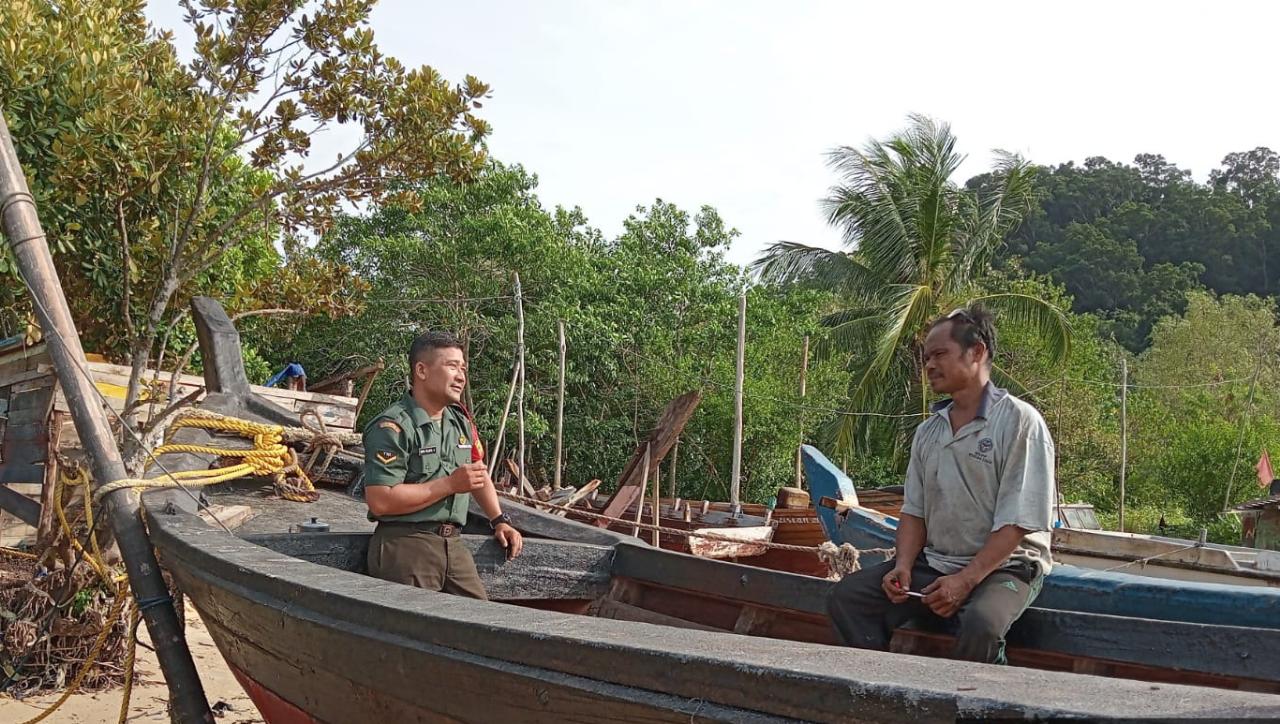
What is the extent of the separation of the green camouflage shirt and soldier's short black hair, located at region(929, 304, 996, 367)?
1711mm

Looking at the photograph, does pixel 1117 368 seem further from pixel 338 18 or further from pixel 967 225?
pixel 338 18

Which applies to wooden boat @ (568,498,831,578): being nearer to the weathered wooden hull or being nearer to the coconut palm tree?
the coconut palm tree

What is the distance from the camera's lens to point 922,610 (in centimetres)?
325

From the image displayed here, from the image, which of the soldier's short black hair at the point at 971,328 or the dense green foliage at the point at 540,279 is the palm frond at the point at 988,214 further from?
the soldier's short black hair at the point at 971,328

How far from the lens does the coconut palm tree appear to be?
18.5 metres

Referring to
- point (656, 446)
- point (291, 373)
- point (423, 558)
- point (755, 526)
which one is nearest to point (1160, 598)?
point (423, 558)

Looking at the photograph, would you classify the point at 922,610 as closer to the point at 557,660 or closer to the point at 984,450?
the point at 984,450

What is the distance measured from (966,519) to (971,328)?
572 millimetres

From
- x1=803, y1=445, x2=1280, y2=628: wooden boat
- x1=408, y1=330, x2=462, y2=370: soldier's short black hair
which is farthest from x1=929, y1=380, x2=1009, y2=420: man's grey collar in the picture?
x1=408, y1=330, x2=462, y2=370: soldier's short black hair

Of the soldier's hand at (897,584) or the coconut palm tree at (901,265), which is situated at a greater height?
the coconut palm tree at (901,265)

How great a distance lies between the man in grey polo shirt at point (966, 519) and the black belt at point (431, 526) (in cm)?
134

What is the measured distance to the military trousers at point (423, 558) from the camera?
3535 millimetres

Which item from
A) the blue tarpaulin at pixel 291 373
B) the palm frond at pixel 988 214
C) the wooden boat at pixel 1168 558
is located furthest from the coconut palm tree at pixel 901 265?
the blue tarpaulin at pixel 291 373

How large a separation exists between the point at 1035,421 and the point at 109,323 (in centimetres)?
722
